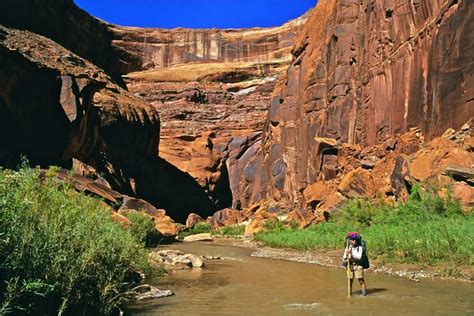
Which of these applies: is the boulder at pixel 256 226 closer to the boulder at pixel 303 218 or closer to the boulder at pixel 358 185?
the boulder at pixel 303 218

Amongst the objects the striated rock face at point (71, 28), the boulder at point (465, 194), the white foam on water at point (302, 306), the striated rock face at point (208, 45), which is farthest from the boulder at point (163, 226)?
the striated rock face at point (208, 45)

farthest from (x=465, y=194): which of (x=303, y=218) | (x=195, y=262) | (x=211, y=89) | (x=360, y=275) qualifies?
(x=211, y=89)

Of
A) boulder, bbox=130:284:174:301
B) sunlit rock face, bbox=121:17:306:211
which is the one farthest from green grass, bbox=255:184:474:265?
sunlit rock face, bbox=121:17:306:211

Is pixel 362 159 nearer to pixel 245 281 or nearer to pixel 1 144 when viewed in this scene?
pixel 245 281

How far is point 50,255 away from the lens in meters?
7.18

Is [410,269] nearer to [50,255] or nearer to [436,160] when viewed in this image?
[436,160]

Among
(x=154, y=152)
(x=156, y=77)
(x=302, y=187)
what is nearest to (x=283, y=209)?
(x=302, y=187)

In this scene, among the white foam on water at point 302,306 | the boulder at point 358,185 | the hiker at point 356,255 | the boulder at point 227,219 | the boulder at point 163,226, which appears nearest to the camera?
the white foam on water at point 302,306

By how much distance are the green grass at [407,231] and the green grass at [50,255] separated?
10.3 metres

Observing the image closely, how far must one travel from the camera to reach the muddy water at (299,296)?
31.8ft

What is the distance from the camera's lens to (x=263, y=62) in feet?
358

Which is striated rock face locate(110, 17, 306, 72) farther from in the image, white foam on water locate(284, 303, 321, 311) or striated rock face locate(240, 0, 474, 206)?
white foam on water locate(284, 303, 321, 311)

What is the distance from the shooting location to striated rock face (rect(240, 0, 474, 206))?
25.4m

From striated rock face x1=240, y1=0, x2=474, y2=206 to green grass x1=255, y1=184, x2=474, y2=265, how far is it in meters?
4.68
